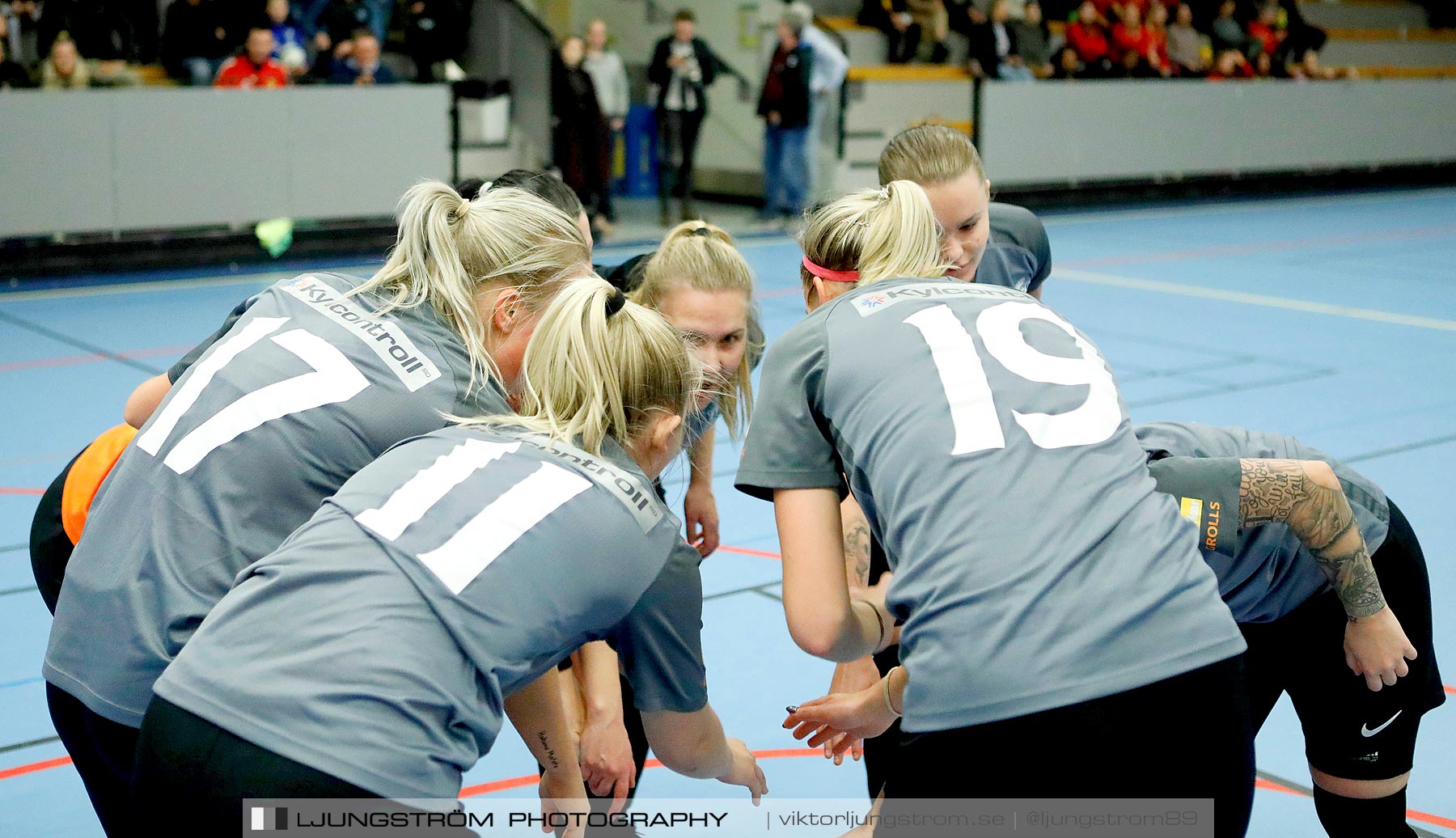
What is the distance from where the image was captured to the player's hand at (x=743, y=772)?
2575 mm

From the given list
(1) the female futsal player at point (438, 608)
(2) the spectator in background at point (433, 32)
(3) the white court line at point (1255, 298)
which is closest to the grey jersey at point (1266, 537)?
(1) the female futsal player at point (438, 608)

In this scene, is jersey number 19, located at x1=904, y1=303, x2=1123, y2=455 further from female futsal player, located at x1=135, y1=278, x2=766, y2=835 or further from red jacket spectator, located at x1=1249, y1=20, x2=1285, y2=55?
red jacket spectator, located at x1=1249, y1=20, x2=1285, y2=55

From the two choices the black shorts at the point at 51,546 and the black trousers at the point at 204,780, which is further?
the black shorts at the point at 51,546

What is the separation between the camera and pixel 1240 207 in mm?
18016

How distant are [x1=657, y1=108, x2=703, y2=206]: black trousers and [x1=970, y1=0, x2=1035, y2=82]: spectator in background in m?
3.78

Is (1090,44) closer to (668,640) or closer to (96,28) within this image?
(96,28)

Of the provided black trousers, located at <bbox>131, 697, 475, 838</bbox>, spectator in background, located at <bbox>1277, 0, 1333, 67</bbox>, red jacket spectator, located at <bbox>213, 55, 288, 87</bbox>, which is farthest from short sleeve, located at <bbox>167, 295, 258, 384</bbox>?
spectator in background, located at <bbox>1277, 0, 1333, 67</bbox>

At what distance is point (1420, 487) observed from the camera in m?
6.42

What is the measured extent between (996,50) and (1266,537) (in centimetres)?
1550

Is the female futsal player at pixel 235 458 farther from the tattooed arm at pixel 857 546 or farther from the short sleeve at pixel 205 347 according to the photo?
the tattooed arm at pixel 857 546

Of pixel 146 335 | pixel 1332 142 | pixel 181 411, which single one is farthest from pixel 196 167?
pixel 1332 142

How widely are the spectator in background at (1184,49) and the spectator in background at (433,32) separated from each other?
9485 mm

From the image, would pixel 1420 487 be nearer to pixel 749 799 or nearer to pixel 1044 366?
pixel 749 799

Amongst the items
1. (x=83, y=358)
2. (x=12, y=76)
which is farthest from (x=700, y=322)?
(x=12, y=76)
